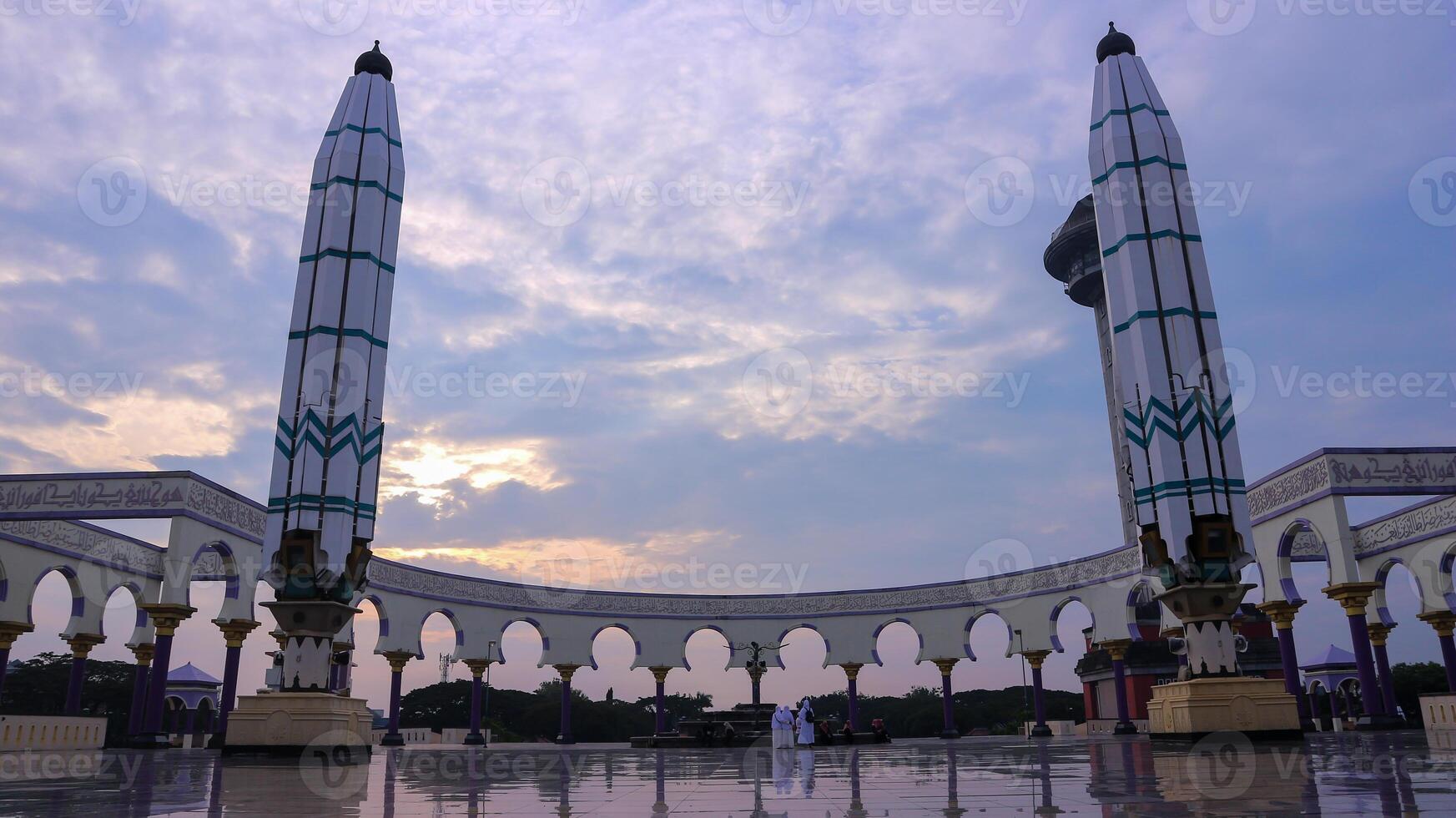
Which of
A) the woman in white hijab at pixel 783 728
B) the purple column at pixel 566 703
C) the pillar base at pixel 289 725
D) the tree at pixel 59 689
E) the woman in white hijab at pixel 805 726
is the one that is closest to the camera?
the pillar base at pixel 289 725

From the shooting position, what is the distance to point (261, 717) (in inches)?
581

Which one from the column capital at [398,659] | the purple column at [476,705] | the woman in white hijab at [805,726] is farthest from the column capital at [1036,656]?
the column capital at [398,659]

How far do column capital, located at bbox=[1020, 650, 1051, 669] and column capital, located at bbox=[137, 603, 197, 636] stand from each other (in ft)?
77.2

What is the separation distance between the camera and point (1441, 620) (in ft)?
77.9

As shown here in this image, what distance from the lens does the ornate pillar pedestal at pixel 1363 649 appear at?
21.0 meters

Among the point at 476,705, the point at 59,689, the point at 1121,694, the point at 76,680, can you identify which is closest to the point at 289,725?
the point at 76,680

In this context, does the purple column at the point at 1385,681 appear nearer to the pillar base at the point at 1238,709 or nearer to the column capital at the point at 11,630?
the pillar base at the point at 1238,709

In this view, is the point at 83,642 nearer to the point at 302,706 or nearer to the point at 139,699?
the point at 139,699

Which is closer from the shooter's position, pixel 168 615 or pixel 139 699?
pixel 168 615

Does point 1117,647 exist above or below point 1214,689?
above

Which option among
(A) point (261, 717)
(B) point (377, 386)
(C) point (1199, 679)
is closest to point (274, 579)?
(A) point (261, 717)

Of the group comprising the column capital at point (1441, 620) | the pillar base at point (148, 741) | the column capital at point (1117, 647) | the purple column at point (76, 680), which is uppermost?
the column capital at point (1441, 620)

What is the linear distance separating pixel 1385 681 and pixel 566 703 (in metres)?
23.2

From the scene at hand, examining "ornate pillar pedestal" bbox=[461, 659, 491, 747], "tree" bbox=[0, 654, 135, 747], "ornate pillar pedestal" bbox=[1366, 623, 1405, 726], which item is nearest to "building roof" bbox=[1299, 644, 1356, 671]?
"ornate pillar pedestal" bbox=[1366, 623, 1405, 726]
